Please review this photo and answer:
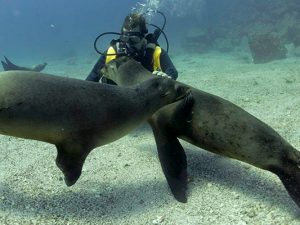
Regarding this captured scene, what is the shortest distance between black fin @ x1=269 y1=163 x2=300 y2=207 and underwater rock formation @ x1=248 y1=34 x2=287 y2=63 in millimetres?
13624

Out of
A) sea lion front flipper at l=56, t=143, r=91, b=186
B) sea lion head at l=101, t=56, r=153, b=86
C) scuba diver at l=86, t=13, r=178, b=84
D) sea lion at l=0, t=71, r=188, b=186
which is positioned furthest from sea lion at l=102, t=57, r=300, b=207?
scuba diver at l=86, t=13, r=178, b=84

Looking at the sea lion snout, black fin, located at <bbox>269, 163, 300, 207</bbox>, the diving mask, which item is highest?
the sea lion snout

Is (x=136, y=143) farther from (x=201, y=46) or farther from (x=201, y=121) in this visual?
(x=201, y=46)

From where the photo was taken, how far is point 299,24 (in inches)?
851

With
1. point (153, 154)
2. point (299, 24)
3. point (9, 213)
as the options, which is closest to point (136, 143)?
point (153, 154)

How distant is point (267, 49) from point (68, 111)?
643 inches

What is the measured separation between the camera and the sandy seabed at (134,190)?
421cm

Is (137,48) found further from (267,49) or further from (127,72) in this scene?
(267,49)

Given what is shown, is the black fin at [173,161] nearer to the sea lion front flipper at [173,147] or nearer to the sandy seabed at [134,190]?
the sea lion front flipper at [173,147]

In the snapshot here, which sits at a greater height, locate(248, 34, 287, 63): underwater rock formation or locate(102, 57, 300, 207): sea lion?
locate(102, 57, 300, 207): sea lion

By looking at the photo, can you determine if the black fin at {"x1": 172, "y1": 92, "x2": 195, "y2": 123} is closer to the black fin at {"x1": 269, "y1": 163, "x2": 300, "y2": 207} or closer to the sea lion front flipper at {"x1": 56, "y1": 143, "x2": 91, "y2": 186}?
the black fin at {"x1": 269, "y1": 163, "x2": 300, "y2": 207}

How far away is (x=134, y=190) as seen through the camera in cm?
493

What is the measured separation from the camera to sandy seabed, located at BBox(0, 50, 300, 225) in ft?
13.8

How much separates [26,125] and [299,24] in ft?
71.9
